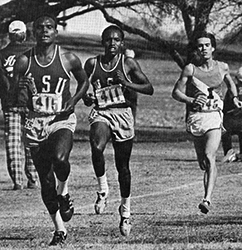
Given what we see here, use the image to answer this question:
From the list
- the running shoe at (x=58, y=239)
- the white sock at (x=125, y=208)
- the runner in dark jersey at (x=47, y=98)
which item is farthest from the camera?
the white sock at (x=125, y=208)

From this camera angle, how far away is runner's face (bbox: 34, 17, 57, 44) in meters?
8.99

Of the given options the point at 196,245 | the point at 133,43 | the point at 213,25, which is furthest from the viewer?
the point at 133,43

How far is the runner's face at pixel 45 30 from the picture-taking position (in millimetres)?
8992

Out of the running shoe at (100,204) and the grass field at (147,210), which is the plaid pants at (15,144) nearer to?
the grass field at (147,210)

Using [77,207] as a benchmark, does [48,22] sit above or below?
above

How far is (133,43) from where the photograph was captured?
35781mm

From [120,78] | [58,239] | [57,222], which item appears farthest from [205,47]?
[58,239]

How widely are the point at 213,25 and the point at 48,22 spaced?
15404mm

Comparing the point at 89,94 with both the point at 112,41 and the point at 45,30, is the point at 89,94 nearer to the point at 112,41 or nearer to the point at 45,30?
the point at 112,41

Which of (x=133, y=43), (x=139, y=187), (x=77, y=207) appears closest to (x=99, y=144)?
(x=77, y=207)

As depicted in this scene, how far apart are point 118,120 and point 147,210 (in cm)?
180

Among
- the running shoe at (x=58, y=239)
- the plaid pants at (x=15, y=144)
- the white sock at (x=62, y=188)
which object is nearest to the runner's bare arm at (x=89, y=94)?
the white sock at (x=62, y=188)

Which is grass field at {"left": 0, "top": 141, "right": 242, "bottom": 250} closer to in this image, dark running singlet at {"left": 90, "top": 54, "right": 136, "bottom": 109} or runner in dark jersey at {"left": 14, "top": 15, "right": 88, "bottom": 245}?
runner in dark jersey at {"left": 14, "top": 15, "right": 88, "bottom": 245}

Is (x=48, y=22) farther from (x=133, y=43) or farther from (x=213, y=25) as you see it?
(x=133, y=43)
